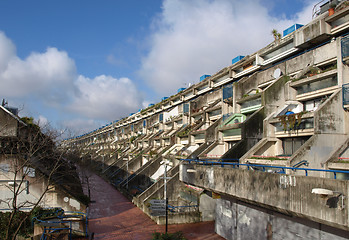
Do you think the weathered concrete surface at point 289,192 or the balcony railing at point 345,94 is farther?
the balcony railing at point 345,94

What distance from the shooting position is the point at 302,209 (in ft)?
31.4

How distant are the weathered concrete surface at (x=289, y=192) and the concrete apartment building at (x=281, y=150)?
0.11ft

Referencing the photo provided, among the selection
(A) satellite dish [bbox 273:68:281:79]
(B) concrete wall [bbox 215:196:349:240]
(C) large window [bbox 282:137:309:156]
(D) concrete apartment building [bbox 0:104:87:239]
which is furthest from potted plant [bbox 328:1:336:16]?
(D) concrete apartment building [bbox 0:104:87:239]

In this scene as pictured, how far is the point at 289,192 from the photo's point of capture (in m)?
10.2

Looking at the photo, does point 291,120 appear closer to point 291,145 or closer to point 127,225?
point 291,145

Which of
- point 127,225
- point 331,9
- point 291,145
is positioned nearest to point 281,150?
point 291,145

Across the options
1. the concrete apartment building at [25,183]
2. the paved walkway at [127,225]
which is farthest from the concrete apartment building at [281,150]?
the concrete apartment building at [25,183]

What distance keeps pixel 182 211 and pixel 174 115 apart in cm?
2086

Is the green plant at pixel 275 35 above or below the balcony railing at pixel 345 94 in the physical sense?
above

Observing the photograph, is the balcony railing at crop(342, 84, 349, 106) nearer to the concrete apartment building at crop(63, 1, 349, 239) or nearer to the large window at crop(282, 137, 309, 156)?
the concrete apartment building at crop(63, 1, 349, 239)

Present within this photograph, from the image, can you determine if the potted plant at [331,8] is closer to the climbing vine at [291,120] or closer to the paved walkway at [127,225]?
the climbing vine at [291,120]

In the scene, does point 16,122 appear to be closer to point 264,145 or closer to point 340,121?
point 264,145

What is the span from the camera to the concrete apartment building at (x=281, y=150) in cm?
1027

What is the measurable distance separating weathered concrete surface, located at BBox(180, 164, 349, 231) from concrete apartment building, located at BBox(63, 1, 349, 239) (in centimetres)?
3
